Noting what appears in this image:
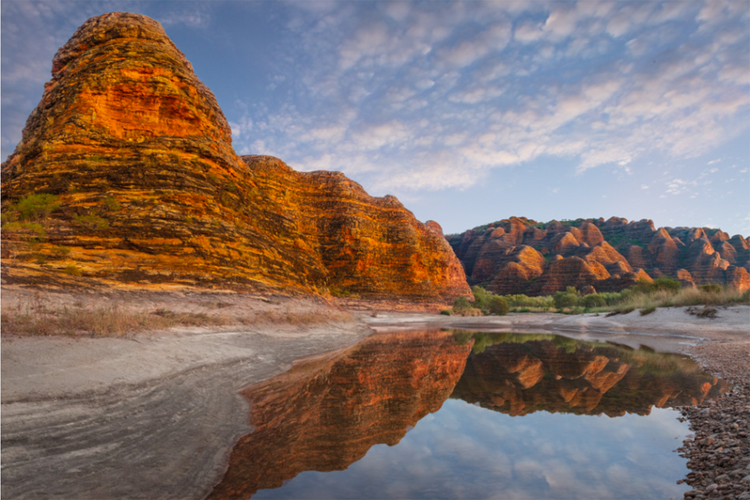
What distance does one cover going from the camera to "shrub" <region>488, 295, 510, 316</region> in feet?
200

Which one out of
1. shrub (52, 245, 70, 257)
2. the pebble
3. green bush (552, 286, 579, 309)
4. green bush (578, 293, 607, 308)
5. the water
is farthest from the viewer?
green bush (552, 286, 579, 309)

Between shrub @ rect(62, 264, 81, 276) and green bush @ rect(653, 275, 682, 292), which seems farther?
green bush @ rect(653, 275, 682, 292)

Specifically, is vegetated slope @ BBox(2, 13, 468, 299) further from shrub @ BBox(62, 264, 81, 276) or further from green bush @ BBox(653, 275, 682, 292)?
green bush @ BBox(653, 275, 682, 292)

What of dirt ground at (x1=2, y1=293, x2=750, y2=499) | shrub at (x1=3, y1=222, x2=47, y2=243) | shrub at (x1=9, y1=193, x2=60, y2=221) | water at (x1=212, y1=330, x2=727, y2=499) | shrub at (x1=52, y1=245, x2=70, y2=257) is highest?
shrub at (x1=9, y1=193, x2=60, y2=221)

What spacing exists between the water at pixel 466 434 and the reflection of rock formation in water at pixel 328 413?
3 centimetres

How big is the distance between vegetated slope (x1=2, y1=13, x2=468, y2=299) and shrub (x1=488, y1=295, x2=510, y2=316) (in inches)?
1564

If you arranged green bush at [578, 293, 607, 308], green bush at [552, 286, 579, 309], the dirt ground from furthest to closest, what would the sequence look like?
green bush at [552, 286, 579, 309] → green bush at [578, 293, 607, 308] → the dirt ground

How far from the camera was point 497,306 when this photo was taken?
201 feet

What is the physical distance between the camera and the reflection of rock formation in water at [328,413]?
4879 millimetres

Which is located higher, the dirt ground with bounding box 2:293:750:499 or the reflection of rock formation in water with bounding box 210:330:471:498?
the dirt ground with bounding box 2:293:750:499

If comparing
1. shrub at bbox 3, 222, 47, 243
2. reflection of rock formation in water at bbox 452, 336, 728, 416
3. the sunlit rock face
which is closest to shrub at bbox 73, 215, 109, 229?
shrub at bbox 3, 222, 47, 243

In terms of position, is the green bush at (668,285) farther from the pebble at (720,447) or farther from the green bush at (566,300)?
the pebble at (720,447)

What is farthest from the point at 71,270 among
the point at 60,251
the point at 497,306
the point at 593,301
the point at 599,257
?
the point at 599,257

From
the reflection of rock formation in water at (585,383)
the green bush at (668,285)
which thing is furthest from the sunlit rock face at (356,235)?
the reflection of rock formation in water at (585,383)
